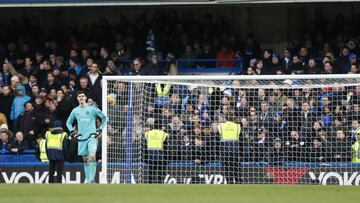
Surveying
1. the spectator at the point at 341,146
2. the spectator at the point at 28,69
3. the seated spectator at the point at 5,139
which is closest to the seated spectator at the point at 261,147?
the spectator at the point at 341,146

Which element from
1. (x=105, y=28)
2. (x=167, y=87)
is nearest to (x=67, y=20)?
(x=105, y=28)

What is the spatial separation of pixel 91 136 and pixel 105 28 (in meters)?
6.16

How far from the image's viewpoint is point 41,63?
21.9 metres

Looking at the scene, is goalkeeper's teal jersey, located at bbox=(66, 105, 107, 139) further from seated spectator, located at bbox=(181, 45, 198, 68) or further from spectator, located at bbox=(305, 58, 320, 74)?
seated spectator, located at bbox=(181, 45, 198, 68)

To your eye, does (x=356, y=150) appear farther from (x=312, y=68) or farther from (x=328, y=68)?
(x=312, y=68)

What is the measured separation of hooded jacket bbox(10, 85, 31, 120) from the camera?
68.5 ft

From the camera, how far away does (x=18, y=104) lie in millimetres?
20922

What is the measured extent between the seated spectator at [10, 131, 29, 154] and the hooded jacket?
981 millimetres

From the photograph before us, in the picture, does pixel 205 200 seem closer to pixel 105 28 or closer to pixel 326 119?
pixel 326 119

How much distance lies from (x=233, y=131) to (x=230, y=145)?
25 centimetres

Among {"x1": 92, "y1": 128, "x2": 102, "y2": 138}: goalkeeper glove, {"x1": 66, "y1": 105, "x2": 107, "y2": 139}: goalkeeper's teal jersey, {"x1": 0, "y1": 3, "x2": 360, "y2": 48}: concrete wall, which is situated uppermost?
{"x1": 0, "y1": 3, "x2": 360, "y2": 48}: concrete wall

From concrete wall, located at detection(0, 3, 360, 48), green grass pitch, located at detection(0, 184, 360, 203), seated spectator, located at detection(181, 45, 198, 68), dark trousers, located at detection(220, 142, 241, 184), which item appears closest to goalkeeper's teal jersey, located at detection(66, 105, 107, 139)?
dark trousers, located at detection(220, 142, 241, 184)

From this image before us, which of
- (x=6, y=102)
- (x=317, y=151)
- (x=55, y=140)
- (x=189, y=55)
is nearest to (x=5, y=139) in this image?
(x=6, y=102)

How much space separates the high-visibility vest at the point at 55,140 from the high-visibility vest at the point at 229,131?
2.88m
